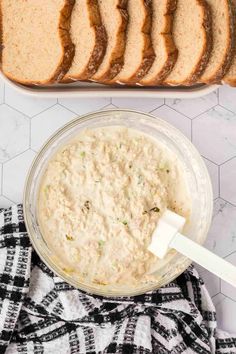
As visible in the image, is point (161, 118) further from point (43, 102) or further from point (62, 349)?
point (62, 349)

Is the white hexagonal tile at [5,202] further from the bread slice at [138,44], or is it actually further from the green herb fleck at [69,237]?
the bread slice at [138,44]

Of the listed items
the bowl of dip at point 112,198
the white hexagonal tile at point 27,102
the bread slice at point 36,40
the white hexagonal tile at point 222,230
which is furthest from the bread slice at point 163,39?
the white hexagonal tile at point 222,230

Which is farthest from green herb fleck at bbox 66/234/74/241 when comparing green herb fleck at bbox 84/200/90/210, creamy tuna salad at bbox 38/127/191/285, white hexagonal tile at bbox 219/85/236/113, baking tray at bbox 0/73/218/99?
white hexagonal tile at bbox 219/85/236/113

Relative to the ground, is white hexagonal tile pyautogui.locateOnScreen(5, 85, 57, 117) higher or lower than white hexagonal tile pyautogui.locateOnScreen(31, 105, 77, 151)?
higher

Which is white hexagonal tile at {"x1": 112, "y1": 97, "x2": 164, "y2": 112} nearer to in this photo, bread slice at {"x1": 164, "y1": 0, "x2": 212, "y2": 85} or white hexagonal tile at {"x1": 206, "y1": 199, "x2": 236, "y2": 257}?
bread slice at {"x1": 164, "y1": 0, "x2": 212, "y2": 85}

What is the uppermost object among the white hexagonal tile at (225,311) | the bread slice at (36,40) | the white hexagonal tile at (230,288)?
the bread slice at (36,40)

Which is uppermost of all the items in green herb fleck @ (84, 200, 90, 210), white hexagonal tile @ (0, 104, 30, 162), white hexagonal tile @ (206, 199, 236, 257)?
white hexagonal tile @ (0, 104, 30, 162)
